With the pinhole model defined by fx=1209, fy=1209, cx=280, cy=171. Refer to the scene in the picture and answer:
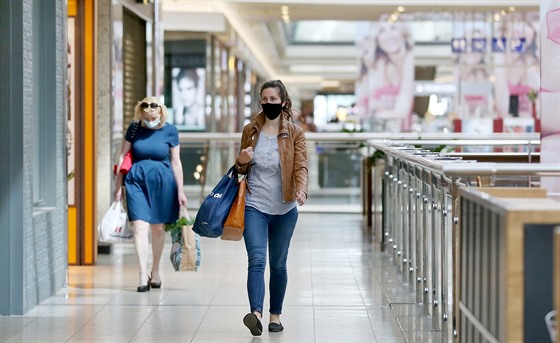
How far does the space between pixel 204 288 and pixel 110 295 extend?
2.46 feet

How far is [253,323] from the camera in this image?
6.50 metres

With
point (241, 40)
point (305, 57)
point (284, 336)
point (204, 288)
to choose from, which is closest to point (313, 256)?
point (204, 288)

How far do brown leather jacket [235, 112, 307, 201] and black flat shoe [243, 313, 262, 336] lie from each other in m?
0.66

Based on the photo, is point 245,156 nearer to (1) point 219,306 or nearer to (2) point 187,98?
(1) point 219,306

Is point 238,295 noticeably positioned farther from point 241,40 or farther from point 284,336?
point 241,40

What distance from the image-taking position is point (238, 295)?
841cm

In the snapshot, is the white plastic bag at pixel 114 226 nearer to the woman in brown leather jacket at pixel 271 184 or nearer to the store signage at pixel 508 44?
the woman in brown leather jacket at pixel 271 184

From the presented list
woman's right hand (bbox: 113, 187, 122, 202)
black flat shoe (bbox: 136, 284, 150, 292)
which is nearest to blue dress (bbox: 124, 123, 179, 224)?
woman's right hand (bbox: 113, 187, 122, 202)

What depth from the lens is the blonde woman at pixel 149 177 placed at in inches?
336

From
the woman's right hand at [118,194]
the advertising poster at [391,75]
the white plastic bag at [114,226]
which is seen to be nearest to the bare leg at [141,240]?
the white plastic bag at [114,226]

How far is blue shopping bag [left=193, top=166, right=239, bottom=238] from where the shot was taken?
6.62 m

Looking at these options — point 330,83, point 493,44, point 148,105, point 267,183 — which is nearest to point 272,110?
point 267,183

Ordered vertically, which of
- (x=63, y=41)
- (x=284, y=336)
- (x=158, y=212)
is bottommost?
(x=284, y=336)

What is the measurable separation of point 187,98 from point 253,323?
17.7 metres
